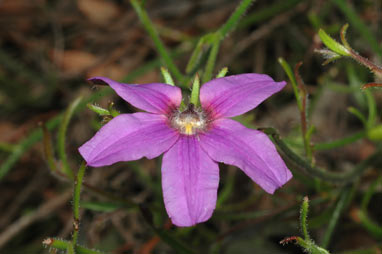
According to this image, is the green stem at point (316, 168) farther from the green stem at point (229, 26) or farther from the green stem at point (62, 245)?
the green stem at point (62, 245)

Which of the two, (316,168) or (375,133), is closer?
(316,168)

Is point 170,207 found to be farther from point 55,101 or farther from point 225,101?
point 55,101

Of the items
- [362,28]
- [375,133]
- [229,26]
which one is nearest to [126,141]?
[229,26]

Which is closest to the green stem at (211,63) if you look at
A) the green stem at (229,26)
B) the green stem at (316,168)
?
the green stem at (229,26)

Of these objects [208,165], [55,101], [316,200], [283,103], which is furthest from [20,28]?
[208,165]

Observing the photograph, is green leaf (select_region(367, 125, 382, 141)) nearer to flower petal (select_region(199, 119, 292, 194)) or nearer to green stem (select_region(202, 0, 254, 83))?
green stem (select_region(202, 0, 254, 83))

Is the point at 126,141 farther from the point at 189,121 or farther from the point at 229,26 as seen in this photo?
the point at 229,26
